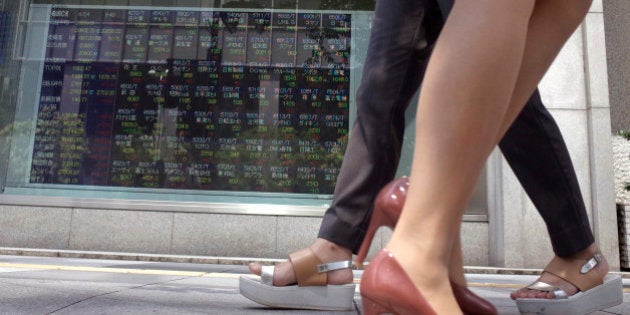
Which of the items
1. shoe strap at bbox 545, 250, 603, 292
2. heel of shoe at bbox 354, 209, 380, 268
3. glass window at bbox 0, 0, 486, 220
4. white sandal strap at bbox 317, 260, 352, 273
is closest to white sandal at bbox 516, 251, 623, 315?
shoe strap at bbox 545, 250, 603, 292

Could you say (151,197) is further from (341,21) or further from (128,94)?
(341,21)

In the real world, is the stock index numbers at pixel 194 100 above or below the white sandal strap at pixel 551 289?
above

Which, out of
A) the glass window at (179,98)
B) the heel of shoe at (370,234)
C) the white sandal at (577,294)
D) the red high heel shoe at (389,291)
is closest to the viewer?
the red high heel shoe at (389,291)

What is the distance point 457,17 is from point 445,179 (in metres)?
0.26

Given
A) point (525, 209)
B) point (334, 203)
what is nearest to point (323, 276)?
point (334, 203)

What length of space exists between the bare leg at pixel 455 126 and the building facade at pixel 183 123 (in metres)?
4.33

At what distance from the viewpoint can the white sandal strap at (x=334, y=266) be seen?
1.29 metres

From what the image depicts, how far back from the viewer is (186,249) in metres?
5.04

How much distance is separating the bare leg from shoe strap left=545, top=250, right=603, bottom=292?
712 millimetres

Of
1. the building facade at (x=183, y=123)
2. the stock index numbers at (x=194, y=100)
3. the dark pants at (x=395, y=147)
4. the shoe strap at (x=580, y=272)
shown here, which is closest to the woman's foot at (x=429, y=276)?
the dark pants at (x=395, y=147)

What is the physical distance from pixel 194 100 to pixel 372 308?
5.31 metres

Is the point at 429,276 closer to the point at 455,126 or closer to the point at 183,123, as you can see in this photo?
the point at 455,126

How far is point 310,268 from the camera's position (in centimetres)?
129

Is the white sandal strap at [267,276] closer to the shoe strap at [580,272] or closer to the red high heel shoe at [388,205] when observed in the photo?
the red high heel shoe at [388,205]
